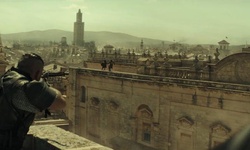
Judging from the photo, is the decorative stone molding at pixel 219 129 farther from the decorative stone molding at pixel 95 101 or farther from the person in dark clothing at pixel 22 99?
the person in dark clothing at pixel 22 99

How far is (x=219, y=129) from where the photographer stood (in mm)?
17875

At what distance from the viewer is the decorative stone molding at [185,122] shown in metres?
19.2

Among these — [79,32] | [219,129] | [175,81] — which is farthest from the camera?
[79,32]

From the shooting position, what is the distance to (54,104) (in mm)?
3004

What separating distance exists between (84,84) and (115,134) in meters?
4.86

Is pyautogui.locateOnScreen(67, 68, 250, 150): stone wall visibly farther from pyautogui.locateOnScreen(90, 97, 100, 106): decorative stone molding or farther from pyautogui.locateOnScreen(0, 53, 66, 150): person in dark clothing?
pyautogui.locateOnScreen(0, 53, 66, 150): person in dark clothing

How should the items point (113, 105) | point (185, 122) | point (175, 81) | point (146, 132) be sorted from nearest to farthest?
point (185, 122) → point (175, 81) → point (146, 132) → point (113, 105)

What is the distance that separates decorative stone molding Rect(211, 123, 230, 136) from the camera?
17.6m

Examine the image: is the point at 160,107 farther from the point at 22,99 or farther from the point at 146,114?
the point at 22,99

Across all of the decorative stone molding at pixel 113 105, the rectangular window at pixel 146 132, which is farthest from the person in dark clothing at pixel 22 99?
the decorative stone molding at pixel 113 105

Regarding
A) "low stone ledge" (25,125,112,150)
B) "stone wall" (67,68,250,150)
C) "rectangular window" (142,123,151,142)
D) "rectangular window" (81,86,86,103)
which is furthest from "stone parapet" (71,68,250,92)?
"low stone ledge" (25,125,112,150)

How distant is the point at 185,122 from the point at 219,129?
7.14 feet

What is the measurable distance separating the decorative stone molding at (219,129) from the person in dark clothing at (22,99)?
15427 millimetres

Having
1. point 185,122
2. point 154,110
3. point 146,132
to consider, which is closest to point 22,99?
point 185,122
